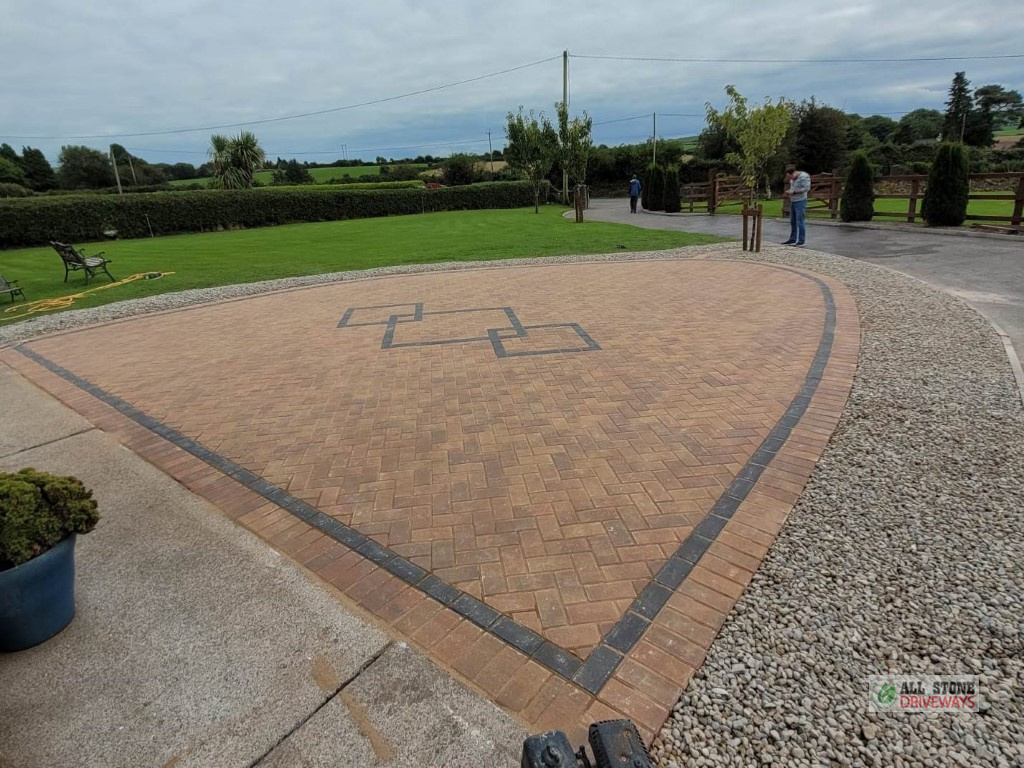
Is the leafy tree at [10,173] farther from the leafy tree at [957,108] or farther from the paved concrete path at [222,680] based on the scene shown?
the leafy tree at [957,108]

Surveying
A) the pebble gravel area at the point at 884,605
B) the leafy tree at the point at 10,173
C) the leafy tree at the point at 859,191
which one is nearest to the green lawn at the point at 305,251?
the leafy tree at the point at 859,191

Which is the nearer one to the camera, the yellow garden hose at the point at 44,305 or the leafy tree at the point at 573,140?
the yellow garden hose at the point at 44,305

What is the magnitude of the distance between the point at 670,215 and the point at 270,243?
659 inches

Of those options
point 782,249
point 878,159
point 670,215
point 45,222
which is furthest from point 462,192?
point 878,159

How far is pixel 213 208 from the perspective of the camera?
28.2 metres

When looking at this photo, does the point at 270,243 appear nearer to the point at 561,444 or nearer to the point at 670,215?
the point at 670,215

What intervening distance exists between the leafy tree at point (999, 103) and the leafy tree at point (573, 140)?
5268cm

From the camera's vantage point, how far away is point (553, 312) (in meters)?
7.82

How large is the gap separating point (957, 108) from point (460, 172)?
5199 cm

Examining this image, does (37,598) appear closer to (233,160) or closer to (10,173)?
(233,160)

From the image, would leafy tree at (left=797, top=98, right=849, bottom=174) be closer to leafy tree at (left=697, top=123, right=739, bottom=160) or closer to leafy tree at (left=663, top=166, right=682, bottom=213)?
leafy tree at (left=697, top=123, right=739, bottom=160)

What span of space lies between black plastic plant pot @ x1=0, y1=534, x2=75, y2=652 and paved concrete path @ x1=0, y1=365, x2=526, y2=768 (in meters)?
0.07

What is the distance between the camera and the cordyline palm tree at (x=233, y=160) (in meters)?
39.4

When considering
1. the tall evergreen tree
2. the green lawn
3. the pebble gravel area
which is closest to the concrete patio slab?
the pebble gravel area
